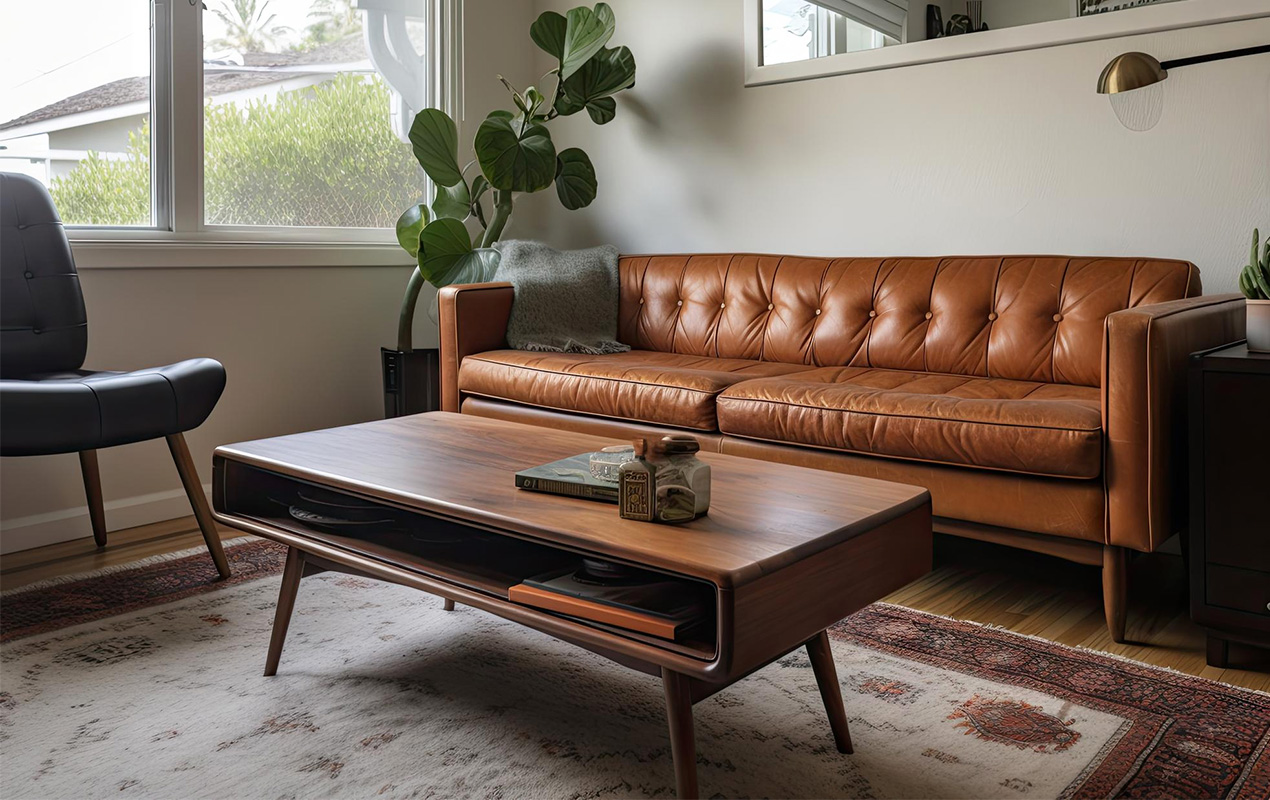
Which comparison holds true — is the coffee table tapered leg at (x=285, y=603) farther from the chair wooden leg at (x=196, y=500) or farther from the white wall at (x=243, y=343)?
the white wall at (x=243, y=343)

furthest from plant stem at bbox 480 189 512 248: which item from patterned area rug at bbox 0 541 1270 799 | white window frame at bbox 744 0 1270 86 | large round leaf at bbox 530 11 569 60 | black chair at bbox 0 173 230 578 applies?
patterned area rug at bbox 0 541 1270 799

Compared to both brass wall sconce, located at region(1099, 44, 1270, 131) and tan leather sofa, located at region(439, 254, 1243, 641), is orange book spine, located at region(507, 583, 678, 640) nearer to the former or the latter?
tan leather sofa, located at region(439, 254, 1243, 641)

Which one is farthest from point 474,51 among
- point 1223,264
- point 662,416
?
point 1223,264

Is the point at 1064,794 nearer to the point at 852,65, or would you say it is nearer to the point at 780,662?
the point at 780,662

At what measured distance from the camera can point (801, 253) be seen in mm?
3496

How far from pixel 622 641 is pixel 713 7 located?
2993mm

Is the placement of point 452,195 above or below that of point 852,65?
below

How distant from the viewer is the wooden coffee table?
124 centimetres

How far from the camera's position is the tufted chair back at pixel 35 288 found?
8.32 feet

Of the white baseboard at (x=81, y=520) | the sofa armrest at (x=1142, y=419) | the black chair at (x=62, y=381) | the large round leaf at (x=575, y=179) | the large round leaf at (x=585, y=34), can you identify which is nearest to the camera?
the sofa armrest at (x=1142, y=419)

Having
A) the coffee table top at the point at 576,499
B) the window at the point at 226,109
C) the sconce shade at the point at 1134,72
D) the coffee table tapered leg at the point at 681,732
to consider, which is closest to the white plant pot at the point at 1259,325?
the sconce shade at the point at 1134,72

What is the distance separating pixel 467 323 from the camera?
3217 millimetres

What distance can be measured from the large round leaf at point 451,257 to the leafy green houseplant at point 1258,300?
229cm

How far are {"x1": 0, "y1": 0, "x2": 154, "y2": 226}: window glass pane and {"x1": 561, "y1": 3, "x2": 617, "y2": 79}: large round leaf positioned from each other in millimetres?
1398
